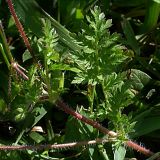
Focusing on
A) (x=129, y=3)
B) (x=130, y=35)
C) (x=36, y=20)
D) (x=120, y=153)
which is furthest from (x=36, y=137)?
(x=129, y=3)

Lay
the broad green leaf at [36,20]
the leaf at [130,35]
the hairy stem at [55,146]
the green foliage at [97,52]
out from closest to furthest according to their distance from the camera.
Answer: the green foliage at [97,52] < the hairy stem at [55,146] < the broad green leaf at [36,20] < the leaf at [130,35]

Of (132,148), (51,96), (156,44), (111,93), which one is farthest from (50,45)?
(156,44)

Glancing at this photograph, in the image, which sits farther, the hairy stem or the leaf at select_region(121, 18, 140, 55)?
the leaf at select_region(121, 18, 140, 55)

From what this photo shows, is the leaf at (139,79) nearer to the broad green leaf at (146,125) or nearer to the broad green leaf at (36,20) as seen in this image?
the broad green leaf at (146,125)

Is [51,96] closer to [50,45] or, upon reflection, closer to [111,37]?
[50,45]

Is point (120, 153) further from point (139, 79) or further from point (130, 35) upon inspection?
point (130, 35)

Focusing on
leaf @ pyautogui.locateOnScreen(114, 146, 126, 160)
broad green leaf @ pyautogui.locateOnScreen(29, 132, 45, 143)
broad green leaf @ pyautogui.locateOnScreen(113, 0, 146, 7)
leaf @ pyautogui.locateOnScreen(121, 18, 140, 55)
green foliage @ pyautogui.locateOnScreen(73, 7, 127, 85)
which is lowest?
leaf @ pyautogui.locateOnScreen(114, 146, 126, 160)

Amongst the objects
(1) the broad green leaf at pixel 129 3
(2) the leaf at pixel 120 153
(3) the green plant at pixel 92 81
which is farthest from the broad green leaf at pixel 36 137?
(1) the broad green leaf at pixel 129 3

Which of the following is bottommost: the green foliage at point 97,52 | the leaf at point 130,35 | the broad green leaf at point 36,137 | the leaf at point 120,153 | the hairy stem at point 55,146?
the leaf at point 120,153

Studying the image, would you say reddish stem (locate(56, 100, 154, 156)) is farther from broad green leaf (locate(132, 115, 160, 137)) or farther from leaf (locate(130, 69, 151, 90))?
leaf (locate(130, 69, 151, 90))

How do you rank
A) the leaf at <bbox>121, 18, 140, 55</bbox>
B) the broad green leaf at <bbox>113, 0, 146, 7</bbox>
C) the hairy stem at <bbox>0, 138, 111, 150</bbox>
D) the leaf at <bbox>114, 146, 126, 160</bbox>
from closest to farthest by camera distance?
the hairy stem at <bbox>0, 138, 111, 150</bbox> < the leaf at <bbox>114, 146, 126, 160</bbox> < the leaf at <bbox>121, 18, 140, 55</bbox> < the broad green leaf at <bbox>113, 0, 146, 7</bbox>

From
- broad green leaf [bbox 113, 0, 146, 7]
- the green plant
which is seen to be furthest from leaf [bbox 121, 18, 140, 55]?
the green plant
